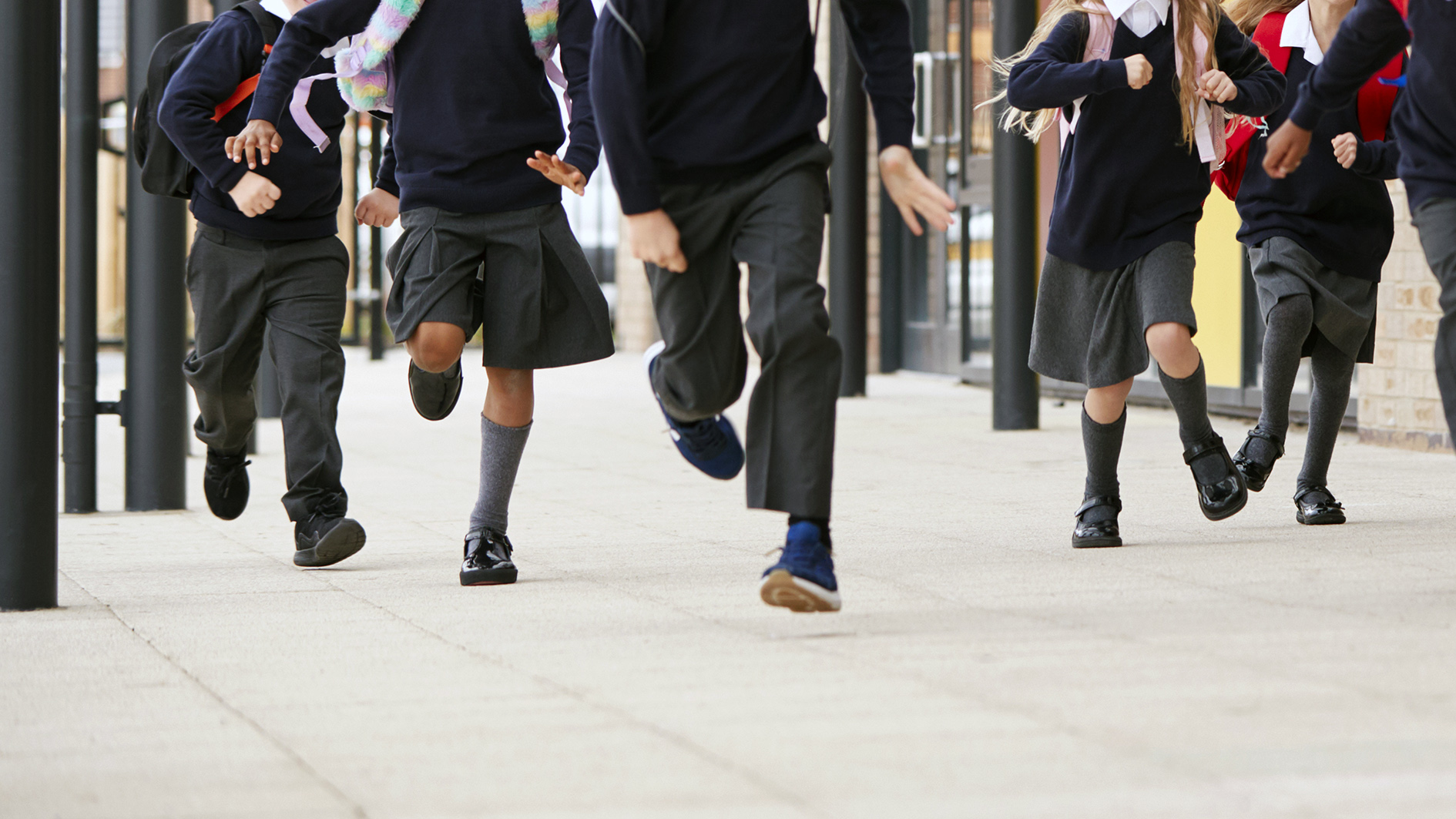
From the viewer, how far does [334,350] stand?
5762 mm

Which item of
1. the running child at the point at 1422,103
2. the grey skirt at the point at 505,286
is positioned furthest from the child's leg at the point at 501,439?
the running child at the point at 1422,103

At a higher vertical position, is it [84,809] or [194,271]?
[194,271]

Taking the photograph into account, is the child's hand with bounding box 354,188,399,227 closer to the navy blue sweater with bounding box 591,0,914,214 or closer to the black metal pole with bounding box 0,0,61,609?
the black metal pole with bounding box 0,0,61,609

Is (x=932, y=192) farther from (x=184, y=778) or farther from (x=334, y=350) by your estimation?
(x=334, y=350)

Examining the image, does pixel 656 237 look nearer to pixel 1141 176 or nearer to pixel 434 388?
pixel 434 388

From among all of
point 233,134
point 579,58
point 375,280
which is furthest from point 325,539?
point 375,280

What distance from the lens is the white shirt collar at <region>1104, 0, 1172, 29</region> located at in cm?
536

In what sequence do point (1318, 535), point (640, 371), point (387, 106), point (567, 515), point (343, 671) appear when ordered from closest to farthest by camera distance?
point (343, 671), point (387, 106), point (1318, 535), point (567, 515), point (640, 371)

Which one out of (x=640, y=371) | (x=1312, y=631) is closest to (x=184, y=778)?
(x=1312, y=631)

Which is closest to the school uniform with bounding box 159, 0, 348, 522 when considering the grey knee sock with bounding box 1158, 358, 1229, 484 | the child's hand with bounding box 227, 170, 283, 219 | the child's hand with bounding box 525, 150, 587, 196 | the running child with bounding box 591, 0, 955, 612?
the child's hand with bounding box 227, 170, 283, 219

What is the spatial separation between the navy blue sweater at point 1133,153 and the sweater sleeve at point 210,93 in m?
2.28

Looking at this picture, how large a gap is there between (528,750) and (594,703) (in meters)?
0.36

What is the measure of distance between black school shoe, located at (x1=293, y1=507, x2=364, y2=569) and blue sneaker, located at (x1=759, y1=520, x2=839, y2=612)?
1.90 metres

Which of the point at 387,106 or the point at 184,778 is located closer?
the point at 184,778
